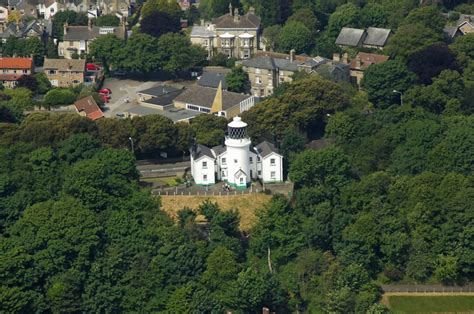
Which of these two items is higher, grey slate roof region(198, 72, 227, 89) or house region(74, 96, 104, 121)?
grey slate roof region(198, 72, 227, 89)

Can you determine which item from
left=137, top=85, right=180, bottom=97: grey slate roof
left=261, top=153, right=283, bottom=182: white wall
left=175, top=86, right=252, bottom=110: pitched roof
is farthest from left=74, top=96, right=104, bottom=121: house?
left=261, top=153, right=283, bottom=182: white wall

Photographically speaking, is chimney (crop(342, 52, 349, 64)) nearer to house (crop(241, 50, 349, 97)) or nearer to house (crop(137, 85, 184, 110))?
house (crop(241, 50, 349, 97))

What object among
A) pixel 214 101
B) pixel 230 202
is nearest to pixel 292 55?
pixel 214 101

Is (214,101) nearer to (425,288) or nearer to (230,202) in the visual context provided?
(230,202)

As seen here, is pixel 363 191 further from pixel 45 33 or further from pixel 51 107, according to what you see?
pixel 45 33

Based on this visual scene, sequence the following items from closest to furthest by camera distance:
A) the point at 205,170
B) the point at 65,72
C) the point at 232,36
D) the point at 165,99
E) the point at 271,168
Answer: the point at 205,170 < the point at 271,168 < the point at 165,99 < the point at 65,72 < the point at 232,36
